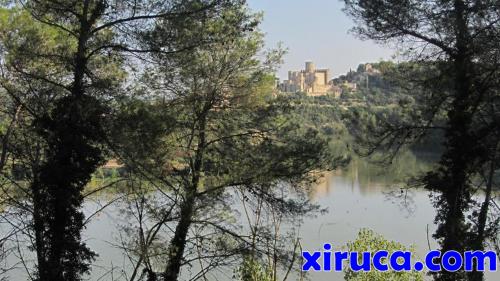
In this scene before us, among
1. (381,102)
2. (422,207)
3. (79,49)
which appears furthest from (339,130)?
(422,207)

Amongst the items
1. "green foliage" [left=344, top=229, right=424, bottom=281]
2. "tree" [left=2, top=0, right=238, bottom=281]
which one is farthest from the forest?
"green foliage" [left=344, top=229, right=424, bottom=281]

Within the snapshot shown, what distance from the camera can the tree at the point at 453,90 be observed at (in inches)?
177

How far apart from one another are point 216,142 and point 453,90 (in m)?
2.83

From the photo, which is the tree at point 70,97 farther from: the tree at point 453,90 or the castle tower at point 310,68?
the castle tower at point 310,68

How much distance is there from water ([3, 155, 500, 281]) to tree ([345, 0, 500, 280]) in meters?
0.55

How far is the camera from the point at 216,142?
21.0 feet

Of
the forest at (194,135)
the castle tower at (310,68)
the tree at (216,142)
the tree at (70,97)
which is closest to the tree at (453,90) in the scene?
the forest at (194,135)

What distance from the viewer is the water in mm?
6277

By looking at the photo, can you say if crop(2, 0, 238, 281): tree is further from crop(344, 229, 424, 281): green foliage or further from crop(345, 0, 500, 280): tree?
crop(344, 229, 424, 281): green foliage

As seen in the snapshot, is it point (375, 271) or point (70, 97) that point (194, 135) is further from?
point (375, 271)

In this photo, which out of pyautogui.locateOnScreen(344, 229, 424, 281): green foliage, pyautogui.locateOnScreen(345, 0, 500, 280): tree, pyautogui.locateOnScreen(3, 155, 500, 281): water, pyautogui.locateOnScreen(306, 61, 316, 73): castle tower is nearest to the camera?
pyautogui.locateOnScreen(345, 0, 500, 280): tree

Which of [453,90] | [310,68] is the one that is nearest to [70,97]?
[453,90]

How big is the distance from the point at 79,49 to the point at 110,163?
1249 mm

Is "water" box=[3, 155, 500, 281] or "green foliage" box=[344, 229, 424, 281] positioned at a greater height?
"water" box=[3, 155, 500, 281]
